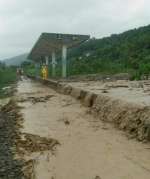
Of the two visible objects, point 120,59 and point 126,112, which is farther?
point 120,59

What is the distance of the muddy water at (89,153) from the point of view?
3.61 m

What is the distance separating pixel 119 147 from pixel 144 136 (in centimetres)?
56

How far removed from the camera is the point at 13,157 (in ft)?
13.9

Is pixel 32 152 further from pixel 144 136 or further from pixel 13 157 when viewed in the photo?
pixel 144 136

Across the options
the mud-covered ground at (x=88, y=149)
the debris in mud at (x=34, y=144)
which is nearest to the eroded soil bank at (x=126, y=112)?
the mud-covered ground at (x=88, y=149)

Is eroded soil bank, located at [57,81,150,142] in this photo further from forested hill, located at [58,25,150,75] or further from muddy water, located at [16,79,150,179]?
forested hill, located at [58,25,150,75]

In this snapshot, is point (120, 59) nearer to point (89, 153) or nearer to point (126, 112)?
point (126, 112)

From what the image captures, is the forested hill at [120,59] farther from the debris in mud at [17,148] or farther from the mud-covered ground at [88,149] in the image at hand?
the debris in mud at [17,148]

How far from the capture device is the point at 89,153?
4.37 m

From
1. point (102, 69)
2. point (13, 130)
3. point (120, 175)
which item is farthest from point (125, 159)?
point (102, 69)

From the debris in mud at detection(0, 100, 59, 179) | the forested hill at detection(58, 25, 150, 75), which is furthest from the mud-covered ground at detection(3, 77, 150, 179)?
the forested hill at detection(58, 25, 150, 75)

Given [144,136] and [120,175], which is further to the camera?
[144,136]

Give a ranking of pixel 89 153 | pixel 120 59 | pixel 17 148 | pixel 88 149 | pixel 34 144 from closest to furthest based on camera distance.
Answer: pixel 89 153 < pixel 88 149 < pixel 17 148 < pixel 34 144 < pixel 120 59

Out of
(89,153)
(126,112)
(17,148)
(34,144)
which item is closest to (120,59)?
(126,112)
